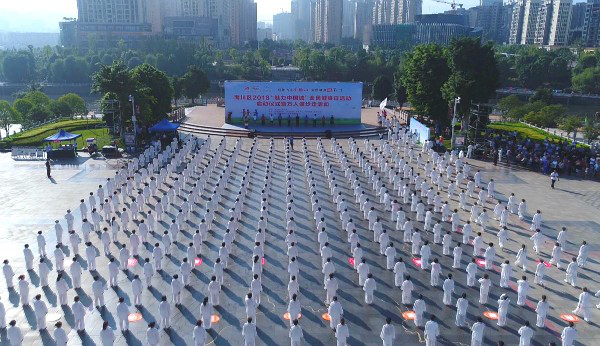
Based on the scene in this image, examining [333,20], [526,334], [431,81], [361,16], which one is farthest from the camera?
[361,16]

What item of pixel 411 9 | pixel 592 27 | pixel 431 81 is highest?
pixel 411 9

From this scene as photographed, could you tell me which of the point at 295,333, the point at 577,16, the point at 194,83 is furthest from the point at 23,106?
the point at 577,16

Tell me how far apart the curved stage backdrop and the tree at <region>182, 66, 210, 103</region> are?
37.8ft

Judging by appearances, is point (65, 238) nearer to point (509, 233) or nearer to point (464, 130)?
point (509, 233)

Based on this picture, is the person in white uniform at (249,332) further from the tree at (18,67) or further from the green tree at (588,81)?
the tree at (18,67)

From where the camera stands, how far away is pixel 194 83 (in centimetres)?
4381

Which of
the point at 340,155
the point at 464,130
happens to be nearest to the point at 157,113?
the point at 340,155

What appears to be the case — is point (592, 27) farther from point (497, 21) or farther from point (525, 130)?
point (525, 130)

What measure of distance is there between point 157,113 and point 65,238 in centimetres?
1625

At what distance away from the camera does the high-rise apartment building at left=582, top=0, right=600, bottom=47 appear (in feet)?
324

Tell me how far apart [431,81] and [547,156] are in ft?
31.7

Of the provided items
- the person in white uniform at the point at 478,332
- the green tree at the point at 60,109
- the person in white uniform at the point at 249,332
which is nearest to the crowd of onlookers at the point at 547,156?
the person in white uniform at the point at 478,332

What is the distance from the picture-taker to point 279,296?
37.5 ft

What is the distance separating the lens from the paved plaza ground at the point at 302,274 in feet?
33.1
